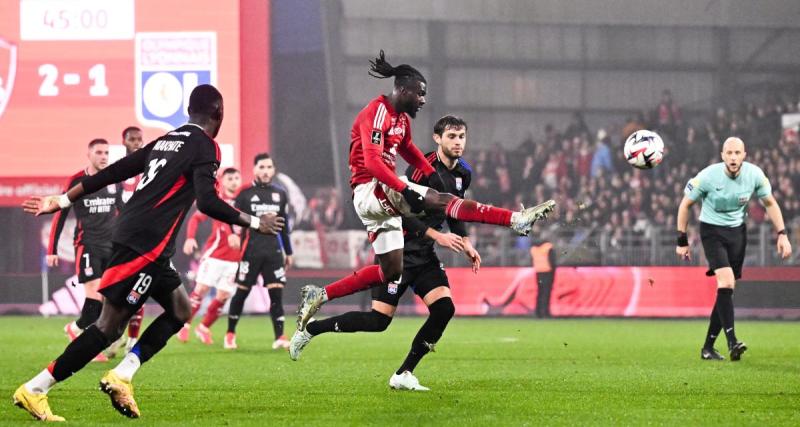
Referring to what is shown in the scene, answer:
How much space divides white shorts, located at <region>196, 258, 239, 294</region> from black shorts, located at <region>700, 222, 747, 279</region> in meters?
6.39

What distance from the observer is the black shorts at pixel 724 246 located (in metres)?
12.2

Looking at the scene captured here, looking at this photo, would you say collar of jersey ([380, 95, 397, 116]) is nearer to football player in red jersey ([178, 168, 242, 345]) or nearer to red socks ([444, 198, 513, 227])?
red socks ([444, 198, 513, 227])

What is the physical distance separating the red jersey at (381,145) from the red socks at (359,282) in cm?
72

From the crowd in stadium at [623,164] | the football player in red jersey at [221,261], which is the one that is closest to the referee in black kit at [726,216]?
the football player in red jersey at [221,261]

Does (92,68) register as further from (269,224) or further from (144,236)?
(269,224)

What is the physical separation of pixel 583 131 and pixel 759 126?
394 cm

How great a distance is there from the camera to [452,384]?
941 centimetres

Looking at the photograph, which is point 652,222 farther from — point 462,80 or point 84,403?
point 84,403

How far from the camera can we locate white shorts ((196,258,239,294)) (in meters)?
15.6

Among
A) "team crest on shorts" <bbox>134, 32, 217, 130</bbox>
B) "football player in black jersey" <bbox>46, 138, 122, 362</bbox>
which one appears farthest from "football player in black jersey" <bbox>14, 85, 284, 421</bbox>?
"team crest on shorts" <bbox>134, 32, 217, 130</bbox>

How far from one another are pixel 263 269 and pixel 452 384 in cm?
558

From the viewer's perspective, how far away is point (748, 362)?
38.3 ft

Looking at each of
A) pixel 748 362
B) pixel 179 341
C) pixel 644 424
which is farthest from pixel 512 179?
pixel 644 424

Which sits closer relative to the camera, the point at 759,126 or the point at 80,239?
the point at 80,239
